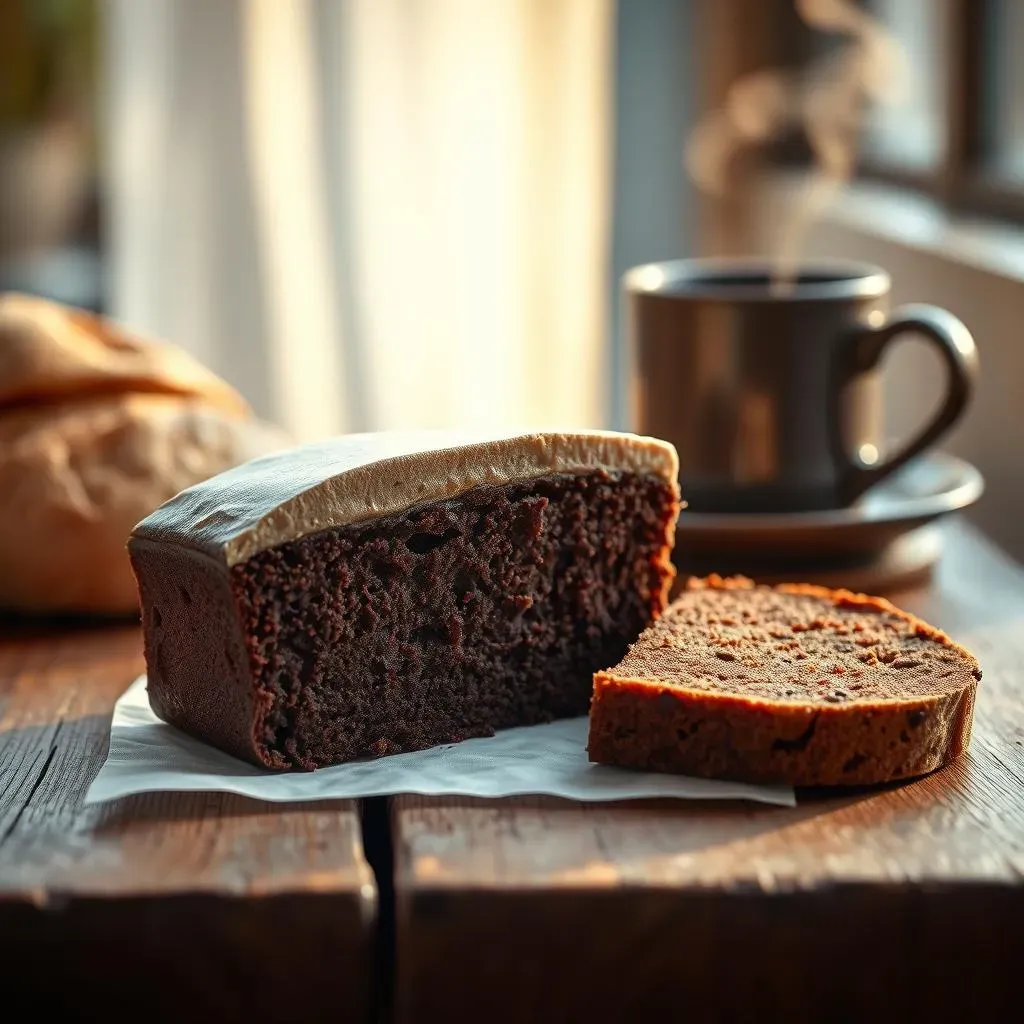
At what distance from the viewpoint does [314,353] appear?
3217 millimetres

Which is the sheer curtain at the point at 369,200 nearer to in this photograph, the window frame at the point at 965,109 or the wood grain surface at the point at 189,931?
the window frame at the point at 965,109

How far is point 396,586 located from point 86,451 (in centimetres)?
52

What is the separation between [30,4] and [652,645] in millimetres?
3506

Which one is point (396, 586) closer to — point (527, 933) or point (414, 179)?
point (527, 933)

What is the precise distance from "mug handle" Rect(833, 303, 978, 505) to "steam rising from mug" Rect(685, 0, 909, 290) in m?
0.80

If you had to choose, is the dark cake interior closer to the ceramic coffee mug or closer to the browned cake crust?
the browned cake crust

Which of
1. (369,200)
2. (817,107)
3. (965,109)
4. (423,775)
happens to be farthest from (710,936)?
(369,200)

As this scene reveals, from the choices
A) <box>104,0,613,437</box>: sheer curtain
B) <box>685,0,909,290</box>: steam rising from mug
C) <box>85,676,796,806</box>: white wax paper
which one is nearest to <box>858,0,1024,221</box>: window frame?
<box>685,0,909,290</box>: steam rising from mug

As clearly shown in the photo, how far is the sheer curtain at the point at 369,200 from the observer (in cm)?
310

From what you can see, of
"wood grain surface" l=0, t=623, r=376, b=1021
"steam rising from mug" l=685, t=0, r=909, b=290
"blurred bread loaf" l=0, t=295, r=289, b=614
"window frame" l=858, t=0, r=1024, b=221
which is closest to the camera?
"wood grain surface" l=0, t=623, r=376, b=1021

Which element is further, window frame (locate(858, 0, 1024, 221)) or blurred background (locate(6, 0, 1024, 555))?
blurred background (locate(6, 0, 1024, 555))

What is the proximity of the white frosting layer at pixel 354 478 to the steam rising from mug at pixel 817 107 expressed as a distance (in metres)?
1.28

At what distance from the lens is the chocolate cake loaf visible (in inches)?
40.4

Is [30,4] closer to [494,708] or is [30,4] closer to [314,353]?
[314,353]
